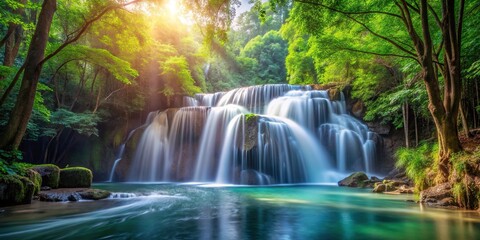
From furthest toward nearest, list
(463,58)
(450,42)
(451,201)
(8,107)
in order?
(8,107) < (463,58) < (450,42) < (451,201)

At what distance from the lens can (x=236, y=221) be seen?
5789 millimetres

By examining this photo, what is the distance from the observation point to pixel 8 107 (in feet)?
49.1

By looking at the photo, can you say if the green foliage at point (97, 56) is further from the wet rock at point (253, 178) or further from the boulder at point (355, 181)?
the boulder at point (355, 181)

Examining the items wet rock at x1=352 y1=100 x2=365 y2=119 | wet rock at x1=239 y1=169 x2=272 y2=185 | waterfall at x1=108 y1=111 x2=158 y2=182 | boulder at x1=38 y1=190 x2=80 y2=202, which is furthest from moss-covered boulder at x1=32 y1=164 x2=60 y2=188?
wet rock at x1=352 y1=100 x2=365 y2=119

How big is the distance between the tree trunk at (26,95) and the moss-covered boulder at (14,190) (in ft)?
2.63

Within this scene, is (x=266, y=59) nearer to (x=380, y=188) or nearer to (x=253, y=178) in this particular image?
(x=253, y=178)

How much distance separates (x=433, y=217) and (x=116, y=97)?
21.6m

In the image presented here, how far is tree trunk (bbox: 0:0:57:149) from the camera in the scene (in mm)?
6840

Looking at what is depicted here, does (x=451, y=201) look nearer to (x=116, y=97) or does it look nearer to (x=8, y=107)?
(x=8, y=107)

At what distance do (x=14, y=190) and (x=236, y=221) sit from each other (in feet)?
18.7

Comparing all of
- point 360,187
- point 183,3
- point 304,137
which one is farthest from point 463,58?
point 183,3

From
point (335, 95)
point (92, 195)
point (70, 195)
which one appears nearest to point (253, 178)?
point (92, 195)

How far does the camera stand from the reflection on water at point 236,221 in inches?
186

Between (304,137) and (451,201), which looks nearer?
(451,201)
